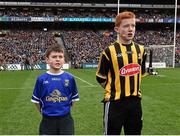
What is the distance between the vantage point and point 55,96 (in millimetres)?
5492

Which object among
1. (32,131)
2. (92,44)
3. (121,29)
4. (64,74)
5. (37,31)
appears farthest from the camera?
(37,31)

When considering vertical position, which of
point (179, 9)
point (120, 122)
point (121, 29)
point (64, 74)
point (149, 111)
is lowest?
point (149, 111)

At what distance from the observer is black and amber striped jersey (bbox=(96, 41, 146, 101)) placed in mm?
5215

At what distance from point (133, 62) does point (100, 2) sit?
6712 cm

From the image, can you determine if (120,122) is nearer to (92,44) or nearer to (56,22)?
(92,44)

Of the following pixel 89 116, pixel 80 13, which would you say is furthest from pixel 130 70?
pixel 80 13

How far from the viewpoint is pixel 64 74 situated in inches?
219

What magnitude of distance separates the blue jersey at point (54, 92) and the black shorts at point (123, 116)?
0.61 m

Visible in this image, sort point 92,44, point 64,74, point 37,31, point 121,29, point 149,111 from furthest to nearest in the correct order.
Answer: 1. point 37,31
2. point 92,44
3. point 149,111
4. point 64,74
5. point 121,29

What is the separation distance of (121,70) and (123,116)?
58 cm

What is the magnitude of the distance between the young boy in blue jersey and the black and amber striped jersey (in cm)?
58

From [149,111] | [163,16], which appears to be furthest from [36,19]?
[149,111]

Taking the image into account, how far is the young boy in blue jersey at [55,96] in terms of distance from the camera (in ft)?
18.0

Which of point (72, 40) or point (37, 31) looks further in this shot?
point (37, 31)
